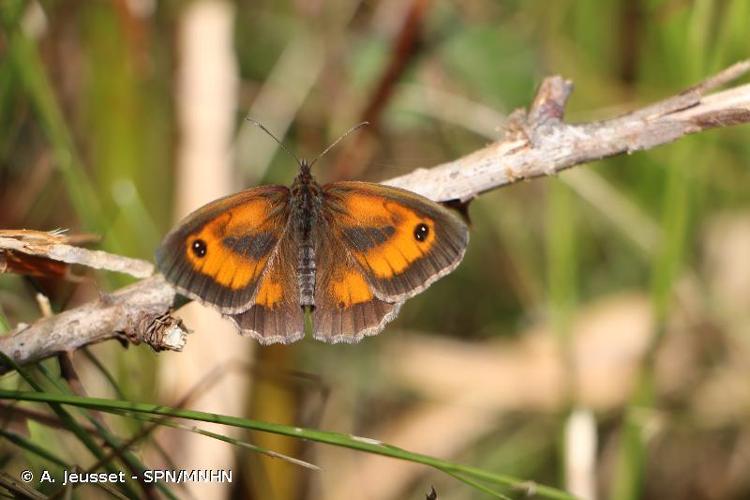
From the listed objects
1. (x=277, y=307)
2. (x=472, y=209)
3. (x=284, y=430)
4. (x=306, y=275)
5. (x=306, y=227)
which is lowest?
(x=284, y=430)

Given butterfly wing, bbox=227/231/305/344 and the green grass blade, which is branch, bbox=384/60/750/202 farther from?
the green grass blade

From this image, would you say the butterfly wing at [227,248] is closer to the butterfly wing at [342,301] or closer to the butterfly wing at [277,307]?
the butterfly wing at [277,307]

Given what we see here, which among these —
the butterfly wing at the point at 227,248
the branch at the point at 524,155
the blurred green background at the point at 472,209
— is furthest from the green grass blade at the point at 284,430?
the blurred green background at the point at 472,209

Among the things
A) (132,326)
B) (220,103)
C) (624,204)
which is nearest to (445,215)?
(132,326)

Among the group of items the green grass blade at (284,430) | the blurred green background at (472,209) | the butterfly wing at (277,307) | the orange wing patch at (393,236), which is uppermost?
the blurred green background at (472,209)

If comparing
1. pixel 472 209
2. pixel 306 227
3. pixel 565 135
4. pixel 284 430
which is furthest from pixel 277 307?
pixel 472 209

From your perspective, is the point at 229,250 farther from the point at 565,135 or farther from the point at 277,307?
the point at 565,135
